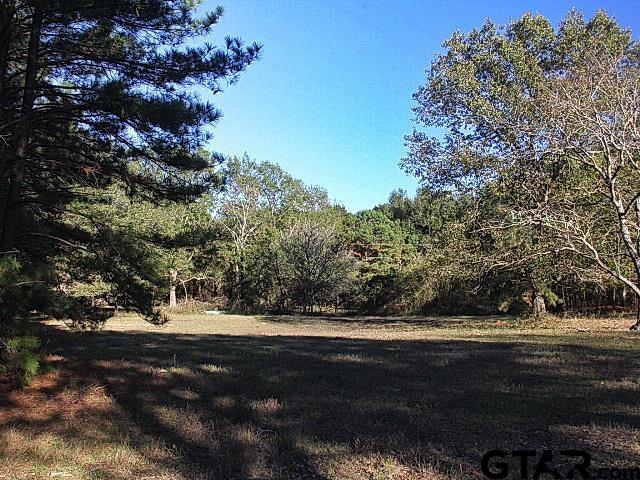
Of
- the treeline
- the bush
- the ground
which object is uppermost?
the treeline

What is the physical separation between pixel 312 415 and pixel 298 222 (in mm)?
36995

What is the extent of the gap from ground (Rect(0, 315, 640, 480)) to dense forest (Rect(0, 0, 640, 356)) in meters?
1.30

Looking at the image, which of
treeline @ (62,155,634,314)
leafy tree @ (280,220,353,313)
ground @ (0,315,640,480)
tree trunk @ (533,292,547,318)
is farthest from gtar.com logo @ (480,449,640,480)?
leafy tree @ (280,220,353,313)

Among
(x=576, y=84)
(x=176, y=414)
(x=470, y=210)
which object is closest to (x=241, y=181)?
(x=470, y=210)

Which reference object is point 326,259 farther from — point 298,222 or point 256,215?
point 256,215

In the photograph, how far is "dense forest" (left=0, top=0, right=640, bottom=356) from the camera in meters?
8.00

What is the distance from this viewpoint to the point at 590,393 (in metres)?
6.71

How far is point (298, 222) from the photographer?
42688 millimetres

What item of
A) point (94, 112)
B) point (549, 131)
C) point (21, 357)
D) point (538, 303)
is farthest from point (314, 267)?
point (21, 357)

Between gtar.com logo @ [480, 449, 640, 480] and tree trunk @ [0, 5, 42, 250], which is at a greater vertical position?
tree trunk @ [0, 5, 42, 250]

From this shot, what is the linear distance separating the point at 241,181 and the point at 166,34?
45097mm

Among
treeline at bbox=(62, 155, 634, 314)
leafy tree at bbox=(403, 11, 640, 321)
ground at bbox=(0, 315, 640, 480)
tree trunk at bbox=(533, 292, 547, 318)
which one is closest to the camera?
ground at bbox=(0, 315, 640, 480)

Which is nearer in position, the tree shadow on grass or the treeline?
the tree shadow on grass

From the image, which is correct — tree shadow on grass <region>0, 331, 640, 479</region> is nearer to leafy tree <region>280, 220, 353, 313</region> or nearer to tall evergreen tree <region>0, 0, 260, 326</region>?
tall evergreen tree <region>0, 0, 260, 326</region>
